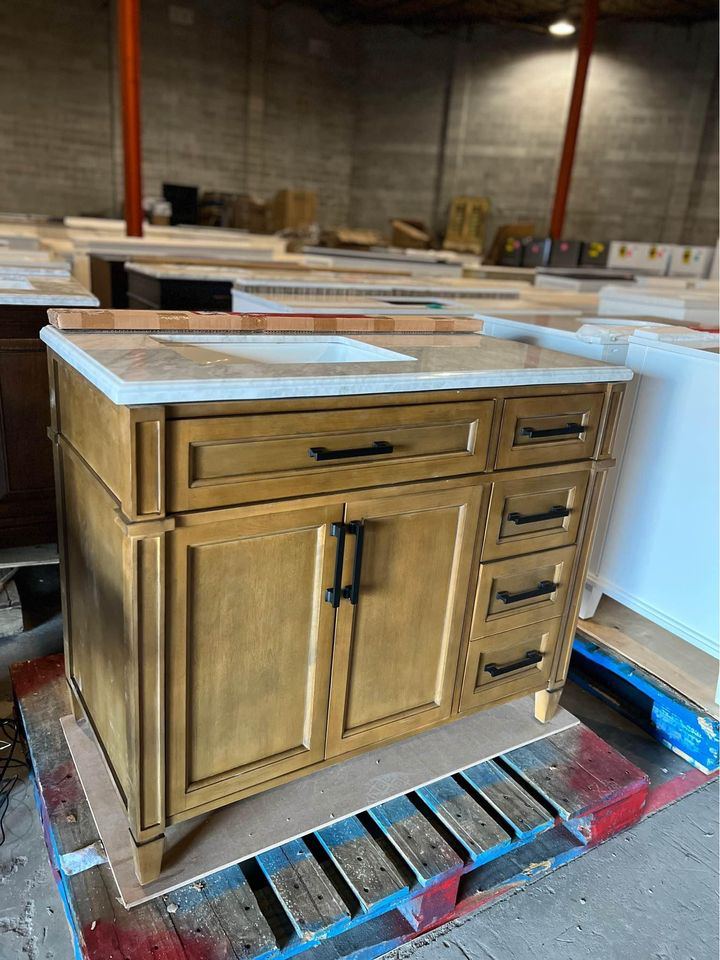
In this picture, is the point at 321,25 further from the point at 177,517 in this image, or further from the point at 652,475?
the point at 177,517

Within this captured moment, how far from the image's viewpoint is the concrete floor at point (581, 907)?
1.66 meters

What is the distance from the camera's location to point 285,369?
1438 mm

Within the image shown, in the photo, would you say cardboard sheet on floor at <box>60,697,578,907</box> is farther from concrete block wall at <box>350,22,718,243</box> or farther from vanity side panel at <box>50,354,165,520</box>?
concrete block wall at <box>350,22,718,243</box>

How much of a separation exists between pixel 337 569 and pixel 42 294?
1.73 m

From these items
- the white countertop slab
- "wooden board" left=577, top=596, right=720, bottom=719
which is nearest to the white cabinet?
the white countertop slab

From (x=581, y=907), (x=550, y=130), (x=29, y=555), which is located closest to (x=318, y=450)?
(x=581, y=907)

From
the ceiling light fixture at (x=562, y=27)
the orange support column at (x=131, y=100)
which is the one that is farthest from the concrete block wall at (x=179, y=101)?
the orange support column at (x=131, y=100)

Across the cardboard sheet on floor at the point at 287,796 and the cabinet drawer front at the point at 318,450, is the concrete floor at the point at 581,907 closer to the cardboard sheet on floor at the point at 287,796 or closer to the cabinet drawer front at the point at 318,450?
the cardboard sheet on floor at the point at 287,796

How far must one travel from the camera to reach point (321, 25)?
1244 centimetres

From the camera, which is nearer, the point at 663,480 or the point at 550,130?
the point at 663,480

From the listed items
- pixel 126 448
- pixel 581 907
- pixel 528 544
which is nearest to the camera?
pixel 126 448

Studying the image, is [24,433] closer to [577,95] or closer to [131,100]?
[131,100]

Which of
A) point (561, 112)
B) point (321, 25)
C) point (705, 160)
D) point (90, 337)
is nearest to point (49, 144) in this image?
point (321, 25)

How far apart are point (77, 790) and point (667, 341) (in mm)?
2194
